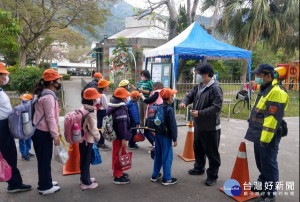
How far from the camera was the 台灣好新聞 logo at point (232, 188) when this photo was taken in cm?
329

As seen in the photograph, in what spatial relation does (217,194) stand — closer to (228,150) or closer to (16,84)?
(228,150)

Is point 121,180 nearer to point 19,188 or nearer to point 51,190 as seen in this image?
point 51,190

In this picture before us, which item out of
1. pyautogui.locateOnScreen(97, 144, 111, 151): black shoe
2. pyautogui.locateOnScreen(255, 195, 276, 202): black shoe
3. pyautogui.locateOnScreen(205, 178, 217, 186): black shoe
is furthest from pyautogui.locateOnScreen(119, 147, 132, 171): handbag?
pyautogui.locateOnScreen(255, 195, 276, 202): black shoe

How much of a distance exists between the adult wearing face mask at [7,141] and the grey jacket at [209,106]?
2.60 metres

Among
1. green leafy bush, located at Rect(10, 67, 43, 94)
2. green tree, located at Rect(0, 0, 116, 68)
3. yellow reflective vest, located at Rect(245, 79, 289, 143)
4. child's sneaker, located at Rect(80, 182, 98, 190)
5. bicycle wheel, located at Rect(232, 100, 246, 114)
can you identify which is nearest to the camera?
yellow reflective vest, located at Rect(245, 79, 289, 143)

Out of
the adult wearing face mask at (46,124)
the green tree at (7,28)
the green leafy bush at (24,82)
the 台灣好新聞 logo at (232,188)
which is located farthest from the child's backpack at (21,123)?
the green leafy bush at (24,82)

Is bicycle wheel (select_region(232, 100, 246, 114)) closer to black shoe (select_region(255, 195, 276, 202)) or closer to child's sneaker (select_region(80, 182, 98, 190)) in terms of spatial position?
black shoe (select_region(255, 195, 276, 202))

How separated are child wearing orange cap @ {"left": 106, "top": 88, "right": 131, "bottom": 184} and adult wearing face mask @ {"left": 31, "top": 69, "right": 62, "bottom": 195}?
2.60 ft

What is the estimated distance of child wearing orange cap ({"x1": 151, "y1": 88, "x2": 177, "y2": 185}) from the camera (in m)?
3.46

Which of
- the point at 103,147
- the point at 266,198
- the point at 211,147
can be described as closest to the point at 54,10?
the point at 103,147

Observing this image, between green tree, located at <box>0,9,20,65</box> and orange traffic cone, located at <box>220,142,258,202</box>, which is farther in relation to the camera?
green tree, located at <box>0,9,20,65</box>

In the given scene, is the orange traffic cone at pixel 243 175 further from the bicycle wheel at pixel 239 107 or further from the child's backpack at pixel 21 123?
the bicycle wheel at pixel 239 107

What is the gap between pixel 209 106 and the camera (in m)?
3.49

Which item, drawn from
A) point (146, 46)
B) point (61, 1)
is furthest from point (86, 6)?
point (146, 46)
